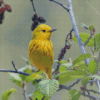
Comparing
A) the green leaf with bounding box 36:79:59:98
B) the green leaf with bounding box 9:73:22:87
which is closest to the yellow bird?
the green leaf with bounding box 9:73:22:87

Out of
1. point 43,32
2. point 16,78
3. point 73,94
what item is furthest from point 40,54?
point 73,94

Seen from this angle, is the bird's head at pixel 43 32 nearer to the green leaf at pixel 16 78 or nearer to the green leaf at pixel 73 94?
the green leaf at pixel 16 78

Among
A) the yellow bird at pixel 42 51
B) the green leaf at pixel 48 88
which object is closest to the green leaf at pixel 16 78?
the green leaf at pixel 48 88

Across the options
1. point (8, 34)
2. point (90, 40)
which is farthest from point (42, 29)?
point (8, 34)

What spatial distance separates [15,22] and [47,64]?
467cm

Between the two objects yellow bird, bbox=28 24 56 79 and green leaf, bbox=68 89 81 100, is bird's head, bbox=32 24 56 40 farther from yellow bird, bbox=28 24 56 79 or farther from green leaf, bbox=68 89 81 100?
green leaf, bbox=68 89 81 100

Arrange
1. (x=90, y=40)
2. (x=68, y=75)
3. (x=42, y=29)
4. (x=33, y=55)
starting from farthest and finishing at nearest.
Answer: (x=42, y=29) → (x=33, y=55) → (x=90, y=40) → (x=68, y=75)

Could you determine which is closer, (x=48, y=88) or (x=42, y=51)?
(x=48, y=88)

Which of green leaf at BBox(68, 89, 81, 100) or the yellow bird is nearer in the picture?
green leaf at BBox(68, 89, 81, 100)

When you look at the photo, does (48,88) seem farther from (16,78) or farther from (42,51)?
(42,51)

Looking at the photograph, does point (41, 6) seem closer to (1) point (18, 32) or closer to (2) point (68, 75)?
(1) point (18, 32)

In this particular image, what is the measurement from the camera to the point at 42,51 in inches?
65.0

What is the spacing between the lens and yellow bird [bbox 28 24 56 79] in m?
1.63

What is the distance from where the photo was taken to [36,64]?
167 centimetres
